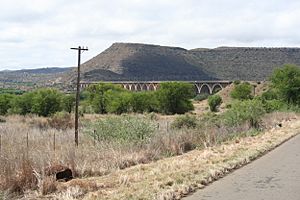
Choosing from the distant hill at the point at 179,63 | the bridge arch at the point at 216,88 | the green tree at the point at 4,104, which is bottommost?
the green tree at the point at 4,104

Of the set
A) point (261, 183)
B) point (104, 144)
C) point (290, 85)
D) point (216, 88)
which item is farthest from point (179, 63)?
point (261, 183)

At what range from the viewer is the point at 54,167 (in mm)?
13320

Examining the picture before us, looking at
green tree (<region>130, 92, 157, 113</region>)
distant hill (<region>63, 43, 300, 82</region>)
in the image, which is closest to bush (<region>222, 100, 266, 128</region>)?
green tree (<region>130, 92, 157, 113</region>)

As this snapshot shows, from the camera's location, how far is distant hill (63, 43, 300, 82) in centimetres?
14762

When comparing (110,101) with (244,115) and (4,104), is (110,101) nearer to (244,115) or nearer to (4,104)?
(4,104)

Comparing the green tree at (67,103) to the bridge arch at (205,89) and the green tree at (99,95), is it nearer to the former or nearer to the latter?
the green tree at (99,95)

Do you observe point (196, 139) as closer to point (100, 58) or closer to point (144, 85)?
point (144, 85)

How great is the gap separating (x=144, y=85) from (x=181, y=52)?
37.5 meters

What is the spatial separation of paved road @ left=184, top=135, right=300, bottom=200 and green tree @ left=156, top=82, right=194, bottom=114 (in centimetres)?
7103

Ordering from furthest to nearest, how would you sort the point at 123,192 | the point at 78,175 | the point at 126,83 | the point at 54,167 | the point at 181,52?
the point at 181,52 < the point at 126,83 < the point at 78,175 < the point at 54,167 < the point at 123,192

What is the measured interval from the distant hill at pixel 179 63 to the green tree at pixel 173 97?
54.7 m

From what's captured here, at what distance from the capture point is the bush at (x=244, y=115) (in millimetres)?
35906

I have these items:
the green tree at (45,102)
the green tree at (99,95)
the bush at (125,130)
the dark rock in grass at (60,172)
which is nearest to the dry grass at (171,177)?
the dark rock in grass at (60,172)

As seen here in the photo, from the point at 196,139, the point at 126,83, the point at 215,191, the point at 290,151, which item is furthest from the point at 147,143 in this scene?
the point at 126,83
